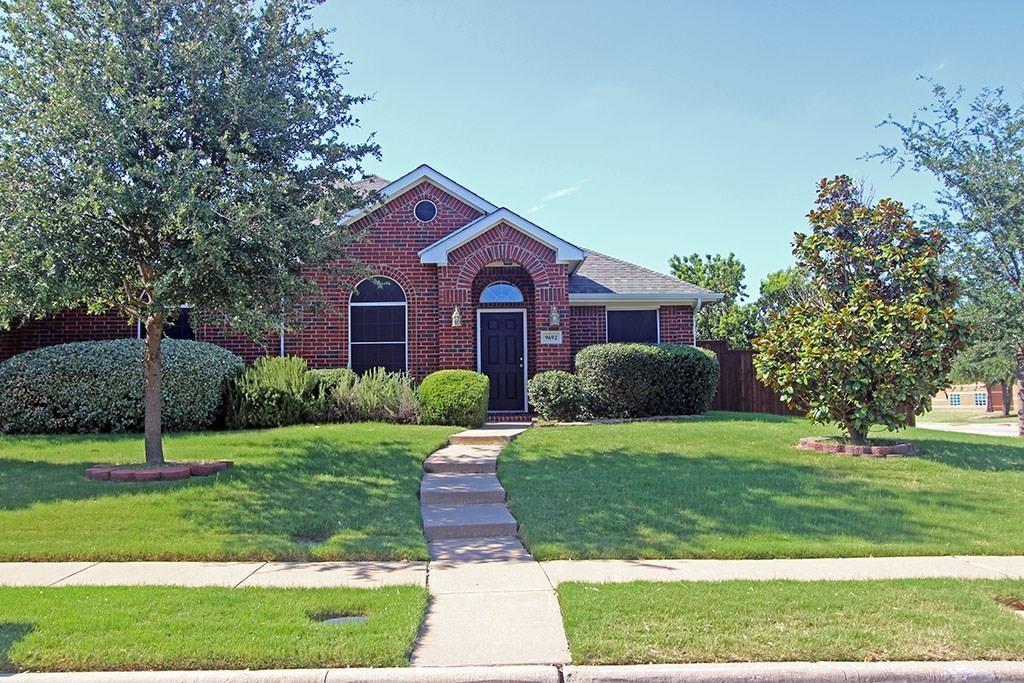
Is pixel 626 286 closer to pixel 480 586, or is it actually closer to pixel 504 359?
pixel 504 359

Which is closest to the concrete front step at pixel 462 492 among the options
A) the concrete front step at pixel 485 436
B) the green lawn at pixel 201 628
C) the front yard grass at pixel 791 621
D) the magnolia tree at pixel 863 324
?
the concrete front step at pixel 485 436

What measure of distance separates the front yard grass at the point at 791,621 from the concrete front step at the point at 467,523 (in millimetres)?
2004

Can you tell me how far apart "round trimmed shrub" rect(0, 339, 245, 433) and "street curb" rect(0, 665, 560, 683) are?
10006 millimetres

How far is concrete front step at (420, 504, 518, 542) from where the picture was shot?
7562 mm

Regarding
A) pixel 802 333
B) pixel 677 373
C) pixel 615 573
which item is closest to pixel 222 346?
pixel 677 373

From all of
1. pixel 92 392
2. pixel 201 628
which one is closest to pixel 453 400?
pixel 92 392

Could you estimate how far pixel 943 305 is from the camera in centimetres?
1133

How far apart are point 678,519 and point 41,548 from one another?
581 cm

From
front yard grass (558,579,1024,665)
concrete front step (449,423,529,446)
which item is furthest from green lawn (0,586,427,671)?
concrete front step (449,423,529,446)

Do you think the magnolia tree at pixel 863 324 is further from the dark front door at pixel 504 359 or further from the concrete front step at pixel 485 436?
the dark front door at pixel 504 359

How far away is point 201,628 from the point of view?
4.76 meters

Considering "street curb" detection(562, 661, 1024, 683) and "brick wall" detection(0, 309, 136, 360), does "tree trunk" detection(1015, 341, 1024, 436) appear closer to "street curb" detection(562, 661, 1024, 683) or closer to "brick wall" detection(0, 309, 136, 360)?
"street curb" detection(562, 661, 1024, 683)

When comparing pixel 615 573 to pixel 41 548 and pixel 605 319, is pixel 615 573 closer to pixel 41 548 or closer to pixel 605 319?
pixel 41 548

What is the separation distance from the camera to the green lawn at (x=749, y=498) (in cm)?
700
